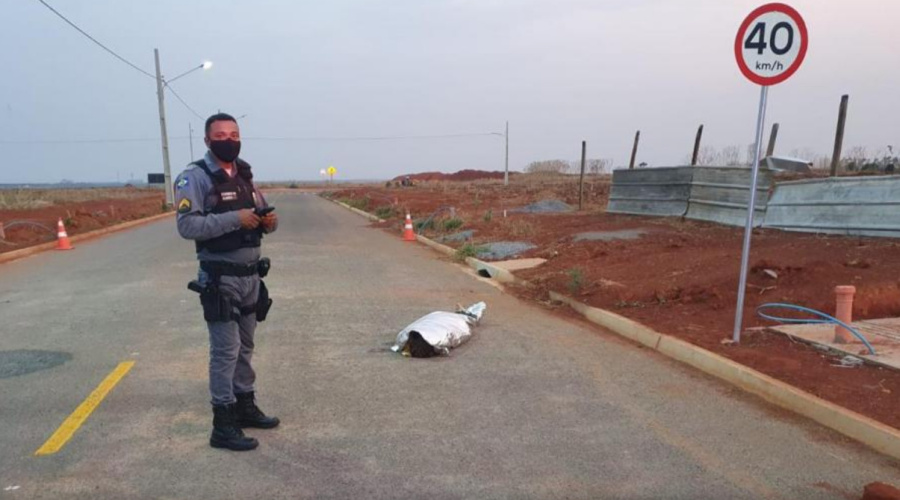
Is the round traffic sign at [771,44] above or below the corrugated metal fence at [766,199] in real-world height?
above

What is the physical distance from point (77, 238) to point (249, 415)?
56.3 ft

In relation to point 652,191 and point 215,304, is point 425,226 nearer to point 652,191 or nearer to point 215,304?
point 652,191

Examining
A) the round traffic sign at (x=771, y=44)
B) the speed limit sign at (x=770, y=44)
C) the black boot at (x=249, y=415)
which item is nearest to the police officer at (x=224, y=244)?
the black boot at (x=249, y=415)

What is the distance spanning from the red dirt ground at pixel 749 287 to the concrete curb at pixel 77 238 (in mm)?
11471

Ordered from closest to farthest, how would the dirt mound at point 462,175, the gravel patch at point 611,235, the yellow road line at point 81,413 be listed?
the yellow road line at point 81,413
the gravel patch at point 611,235
the dirt mound at point 462,175

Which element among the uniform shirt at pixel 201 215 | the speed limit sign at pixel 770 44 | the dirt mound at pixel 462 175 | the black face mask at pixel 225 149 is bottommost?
the dirt mound at pixel 462 175

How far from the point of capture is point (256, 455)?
3922 mm

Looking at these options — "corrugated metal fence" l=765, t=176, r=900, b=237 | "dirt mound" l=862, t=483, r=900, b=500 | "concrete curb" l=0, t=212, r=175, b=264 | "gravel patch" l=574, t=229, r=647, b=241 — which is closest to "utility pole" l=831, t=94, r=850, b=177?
"corrugated metal fence" l=765, t=176, r=900, b=237

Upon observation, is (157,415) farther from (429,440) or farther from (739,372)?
(739,372)

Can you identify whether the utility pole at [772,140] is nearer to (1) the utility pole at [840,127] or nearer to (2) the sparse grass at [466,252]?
(1) the utility pole at [840,127]

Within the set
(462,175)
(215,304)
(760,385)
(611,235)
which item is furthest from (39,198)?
(462,175)

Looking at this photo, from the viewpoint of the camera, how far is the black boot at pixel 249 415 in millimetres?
4293

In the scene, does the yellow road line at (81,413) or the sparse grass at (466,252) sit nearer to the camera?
the yellow road line at (81,413)

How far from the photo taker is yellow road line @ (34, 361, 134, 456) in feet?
13.1
